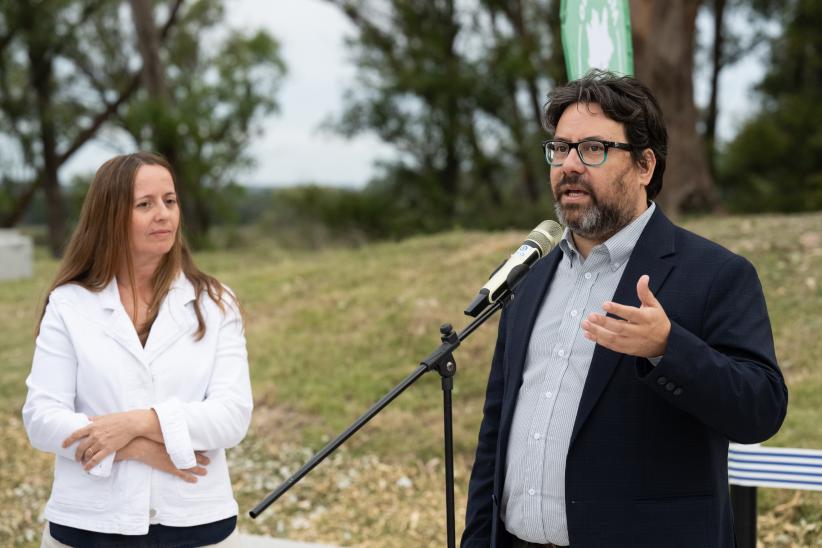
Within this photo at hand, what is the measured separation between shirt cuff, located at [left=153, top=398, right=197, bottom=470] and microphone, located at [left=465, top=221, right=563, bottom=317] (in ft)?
3.11

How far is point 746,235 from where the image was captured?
8914mm

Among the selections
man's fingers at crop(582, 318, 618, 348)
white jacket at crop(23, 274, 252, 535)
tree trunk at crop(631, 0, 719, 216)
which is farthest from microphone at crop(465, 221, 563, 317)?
tree trunk at crop(631, 0, 719, 216)

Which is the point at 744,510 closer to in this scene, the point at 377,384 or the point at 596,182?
the point at 596,182

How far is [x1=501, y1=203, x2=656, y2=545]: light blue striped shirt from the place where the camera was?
7.75 ft

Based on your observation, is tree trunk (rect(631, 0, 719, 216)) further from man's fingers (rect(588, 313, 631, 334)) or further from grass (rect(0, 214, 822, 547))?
man's fingers (rect(588, 313, 631, 334))

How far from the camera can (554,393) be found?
7.84ft

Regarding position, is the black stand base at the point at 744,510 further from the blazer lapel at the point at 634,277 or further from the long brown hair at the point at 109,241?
the long brown hair at the point at 109,241

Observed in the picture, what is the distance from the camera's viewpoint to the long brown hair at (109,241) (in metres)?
2.96

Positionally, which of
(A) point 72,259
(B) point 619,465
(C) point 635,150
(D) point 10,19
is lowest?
(B) point 619,465

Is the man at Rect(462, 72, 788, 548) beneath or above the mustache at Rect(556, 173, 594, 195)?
beneath

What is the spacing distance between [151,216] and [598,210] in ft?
4.71

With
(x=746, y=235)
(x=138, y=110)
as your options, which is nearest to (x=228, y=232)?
(x=138, y=110)

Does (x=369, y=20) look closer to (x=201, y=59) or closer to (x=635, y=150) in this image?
(x=201, y=59)

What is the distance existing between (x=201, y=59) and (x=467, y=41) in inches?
503
